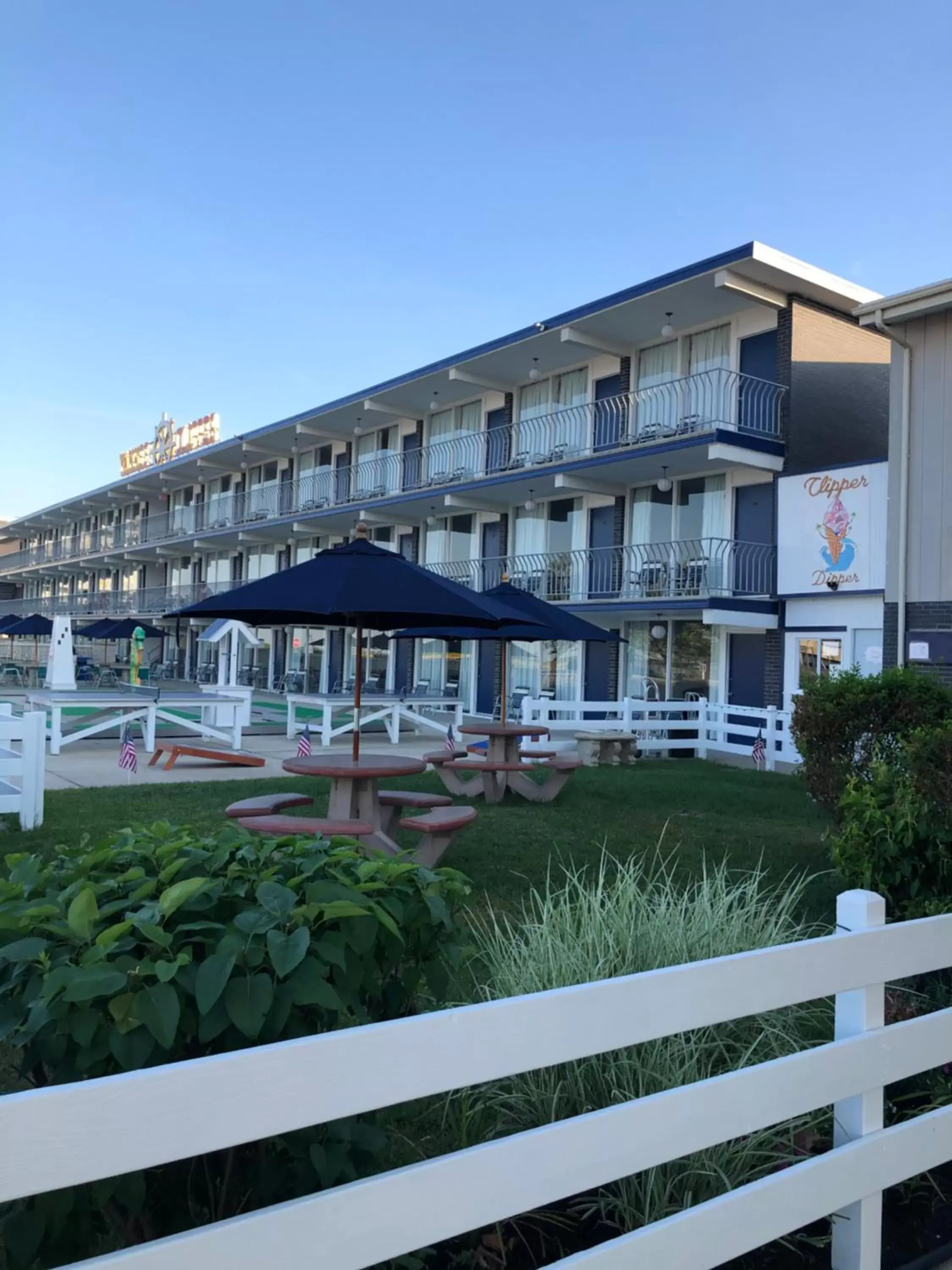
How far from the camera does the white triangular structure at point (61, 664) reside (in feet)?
58.9

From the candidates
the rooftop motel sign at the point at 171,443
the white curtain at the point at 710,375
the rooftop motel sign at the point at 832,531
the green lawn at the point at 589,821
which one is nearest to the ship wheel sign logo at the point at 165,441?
the rooftop motel sign at the point at 171,443

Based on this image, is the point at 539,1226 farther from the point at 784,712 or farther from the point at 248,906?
the point at 784,712

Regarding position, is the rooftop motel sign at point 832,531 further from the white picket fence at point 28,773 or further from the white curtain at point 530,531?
the white picket fence at point 28,773

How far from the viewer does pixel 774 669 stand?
662 inches

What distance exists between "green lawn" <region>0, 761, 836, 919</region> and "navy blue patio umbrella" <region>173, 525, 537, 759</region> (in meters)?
1.58

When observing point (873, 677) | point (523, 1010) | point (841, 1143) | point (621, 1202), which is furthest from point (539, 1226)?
point (873, 677)

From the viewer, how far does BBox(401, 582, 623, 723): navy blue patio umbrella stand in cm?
1097

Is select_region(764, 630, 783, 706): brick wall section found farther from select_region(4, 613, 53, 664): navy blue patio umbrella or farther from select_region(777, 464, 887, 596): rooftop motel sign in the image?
select_region(4, 613, 53, 664): navy blue patio umbrella

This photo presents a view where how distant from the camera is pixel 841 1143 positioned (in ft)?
8.46

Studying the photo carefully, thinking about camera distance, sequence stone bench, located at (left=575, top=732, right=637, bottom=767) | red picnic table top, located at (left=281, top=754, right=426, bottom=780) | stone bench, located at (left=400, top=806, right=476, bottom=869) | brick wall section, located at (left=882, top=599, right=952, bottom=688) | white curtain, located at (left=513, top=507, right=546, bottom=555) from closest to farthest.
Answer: stone bench, located at (left=400, top=806, right=476, bottom=869)
red picnic table top, located at (left=281, top=754, right=426, bottom=780)
brick wall section, located at (left=882, top=599, right=952, bottom=688)
stone bench, located at (left=575, top=732, right=637, bottom=767)
white curtain, located at (left=513, top=507, right=546, bottom=555)

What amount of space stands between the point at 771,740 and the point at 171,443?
3478 cm

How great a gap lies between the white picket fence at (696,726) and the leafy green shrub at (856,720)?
25.4 feet

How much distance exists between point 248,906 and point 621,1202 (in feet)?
4.47

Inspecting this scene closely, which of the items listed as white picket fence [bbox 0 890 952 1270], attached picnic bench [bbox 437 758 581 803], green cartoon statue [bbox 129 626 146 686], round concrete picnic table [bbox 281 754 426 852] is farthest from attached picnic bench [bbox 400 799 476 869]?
green cartoon statue [bbox 129 626 146 686]
